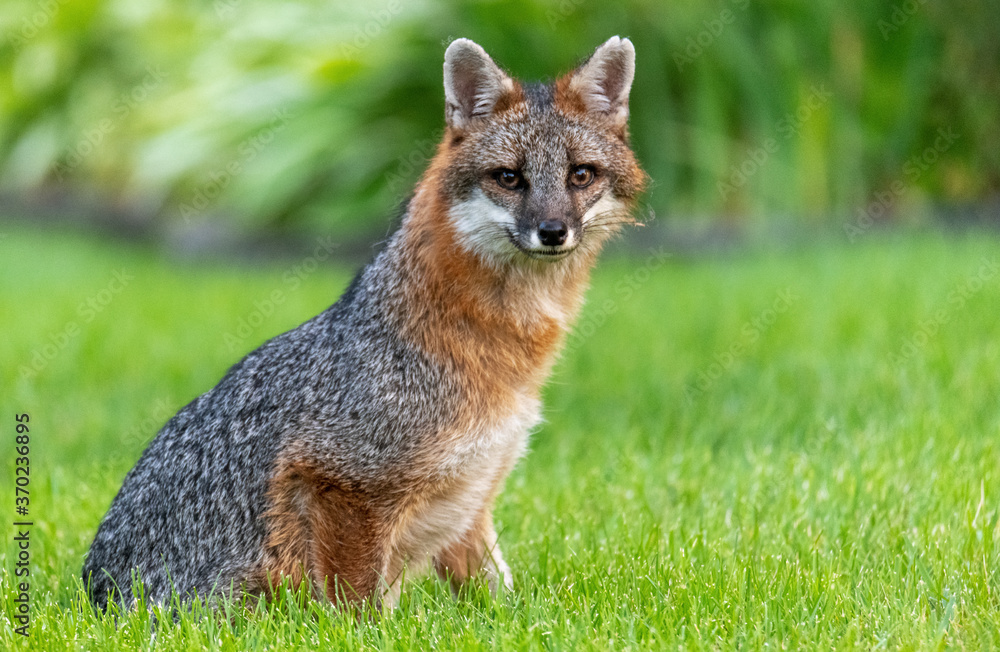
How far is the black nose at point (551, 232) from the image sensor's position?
141 inches

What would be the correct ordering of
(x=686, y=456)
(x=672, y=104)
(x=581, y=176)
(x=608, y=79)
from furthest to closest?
(x=672, y=104)
(x=686, y=456)
(x=608, y=79)
(x=581, y=176)

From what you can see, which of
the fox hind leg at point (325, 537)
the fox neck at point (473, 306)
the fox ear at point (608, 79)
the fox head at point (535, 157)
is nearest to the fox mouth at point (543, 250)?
the fox head at point (535, 157)

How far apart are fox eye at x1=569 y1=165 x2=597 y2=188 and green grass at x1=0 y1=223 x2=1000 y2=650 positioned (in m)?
1.38

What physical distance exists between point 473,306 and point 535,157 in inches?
22.4


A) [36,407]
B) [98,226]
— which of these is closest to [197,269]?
[98,226]

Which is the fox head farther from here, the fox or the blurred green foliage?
the blurred green foliage

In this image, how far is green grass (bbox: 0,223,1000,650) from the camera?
3.41m

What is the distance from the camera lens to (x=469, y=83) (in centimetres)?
390

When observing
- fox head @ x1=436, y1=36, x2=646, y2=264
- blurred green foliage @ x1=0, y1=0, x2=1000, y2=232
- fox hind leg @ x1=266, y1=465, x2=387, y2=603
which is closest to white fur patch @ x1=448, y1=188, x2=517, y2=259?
fox head @ x1=436, y1=36, x2=646, y2=264

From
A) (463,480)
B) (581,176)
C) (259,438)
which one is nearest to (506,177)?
(581,176)

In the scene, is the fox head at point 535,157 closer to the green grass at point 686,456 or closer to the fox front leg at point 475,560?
the fox front leg at point 475,560

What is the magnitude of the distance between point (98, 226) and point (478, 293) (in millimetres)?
11389

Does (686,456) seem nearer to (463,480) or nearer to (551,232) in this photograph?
(463,480)

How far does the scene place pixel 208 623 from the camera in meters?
3.42
